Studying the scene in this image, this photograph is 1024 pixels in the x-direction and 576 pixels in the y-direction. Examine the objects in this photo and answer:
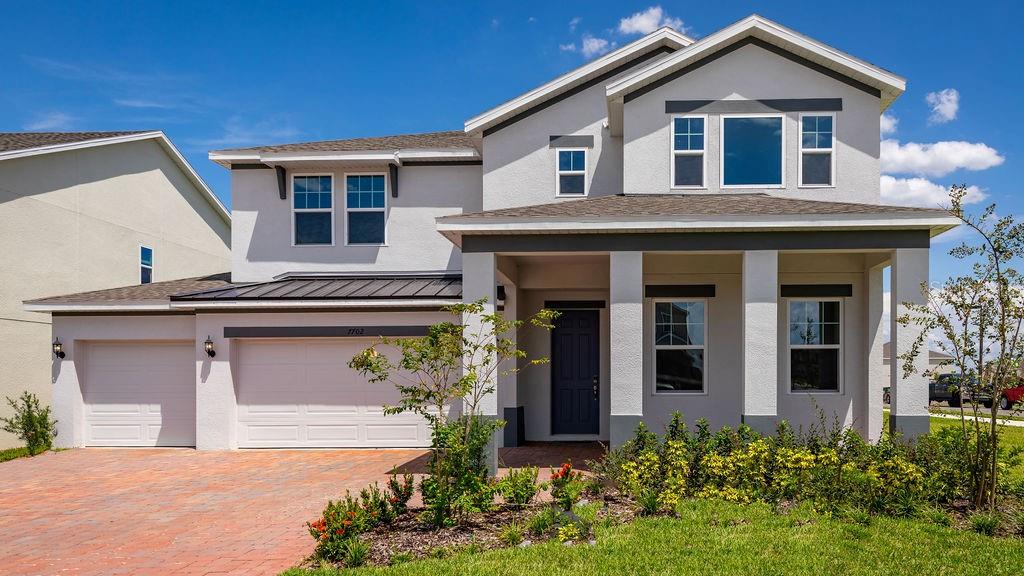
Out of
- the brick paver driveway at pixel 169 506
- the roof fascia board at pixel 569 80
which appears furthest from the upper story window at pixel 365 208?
the brick paver driveway at pixel 169 506

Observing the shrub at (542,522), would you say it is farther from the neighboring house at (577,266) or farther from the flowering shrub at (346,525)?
the neighboring house at (577,266)

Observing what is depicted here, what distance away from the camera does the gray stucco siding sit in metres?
11.4

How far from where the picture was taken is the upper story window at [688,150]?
11.6m

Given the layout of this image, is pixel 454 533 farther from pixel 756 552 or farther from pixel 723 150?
pixel 723 150

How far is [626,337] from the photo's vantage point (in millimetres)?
9391

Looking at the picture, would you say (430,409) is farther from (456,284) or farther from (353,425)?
(456,284)

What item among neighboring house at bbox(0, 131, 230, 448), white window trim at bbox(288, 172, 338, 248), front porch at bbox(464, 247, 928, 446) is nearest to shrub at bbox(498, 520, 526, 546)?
front porch at bbox(464, 247, 928, 446)

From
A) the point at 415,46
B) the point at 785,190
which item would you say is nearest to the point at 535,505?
the point at 785,190

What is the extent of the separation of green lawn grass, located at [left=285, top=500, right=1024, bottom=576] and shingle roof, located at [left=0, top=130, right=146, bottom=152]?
1475 centimetres

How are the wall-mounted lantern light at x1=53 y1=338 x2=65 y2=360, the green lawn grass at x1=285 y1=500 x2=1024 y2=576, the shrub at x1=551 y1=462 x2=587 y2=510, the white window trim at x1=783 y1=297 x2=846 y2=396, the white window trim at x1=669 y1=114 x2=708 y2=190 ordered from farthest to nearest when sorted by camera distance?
the wall-mounted lantern light at x1=53 y1=338 x2=65 y2=360 → the white window trim at x1=783 y1=297 x2=846 y2=396 → the white window trim at x1=669 y1=114 x2=708 y2=190 → the shrub at x1=551 y1=462 x2=587 y2=510 → the green lawn grass at x1=285 y1=500 x2=1024 y2=576

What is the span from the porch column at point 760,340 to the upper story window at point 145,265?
55.1 ft

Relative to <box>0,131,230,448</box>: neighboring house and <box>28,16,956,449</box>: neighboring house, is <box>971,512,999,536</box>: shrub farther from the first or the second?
<box>0,131,230,448</box>: neighboring house

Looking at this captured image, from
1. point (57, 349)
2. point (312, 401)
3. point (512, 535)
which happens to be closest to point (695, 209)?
point (512, 535)

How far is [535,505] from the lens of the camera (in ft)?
25.1
